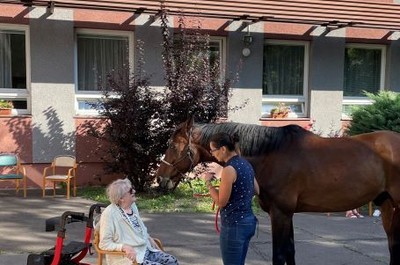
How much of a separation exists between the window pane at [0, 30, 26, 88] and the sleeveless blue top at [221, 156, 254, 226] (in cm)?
790

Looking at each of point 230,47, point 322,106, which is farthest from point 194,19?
point 322,106

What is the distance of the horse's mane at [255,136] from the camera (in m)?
4.61

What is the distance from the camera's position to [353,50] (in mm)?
12742

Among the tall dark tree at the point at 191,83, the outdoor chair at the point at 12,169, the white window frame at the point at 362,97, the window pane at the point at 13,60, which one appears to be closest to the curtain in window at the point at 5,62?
the window pane at the point at 13,60

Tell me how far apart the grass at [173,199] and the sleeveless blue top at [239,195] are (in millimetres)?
4648

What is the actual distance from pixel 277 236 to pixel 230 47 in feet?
24.7

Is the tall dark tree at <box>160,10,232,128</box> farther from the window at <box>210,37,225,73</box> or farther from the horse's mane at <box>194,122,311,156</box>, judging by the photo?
the horse's mane at <box>194,122,311,156</box>

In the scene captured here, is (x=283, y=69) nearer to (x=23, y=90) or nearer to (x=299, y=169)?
(x=23, y=90)

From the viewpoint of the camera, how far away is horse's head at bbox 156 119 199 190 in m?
4.70

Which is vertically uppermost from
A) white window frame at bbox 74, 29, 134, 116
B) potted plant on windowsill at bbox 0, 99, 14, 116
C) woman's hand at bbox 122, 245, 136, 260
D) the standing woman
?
white window frame at bbox 74, 29, 134, 116

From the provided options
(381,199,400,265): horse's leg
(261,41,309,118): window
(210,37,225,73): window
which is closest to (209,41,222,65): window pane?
(210,37,225,73): window

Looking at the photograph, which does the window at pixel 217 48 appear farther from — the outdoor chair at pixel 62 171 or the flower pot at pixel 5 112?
the flower pot at pixel 5 112

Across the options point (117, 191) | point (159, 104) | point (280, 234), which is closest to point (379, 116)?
point (159, 104)

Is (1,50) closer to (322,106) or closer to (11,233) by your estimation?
(11,233)
